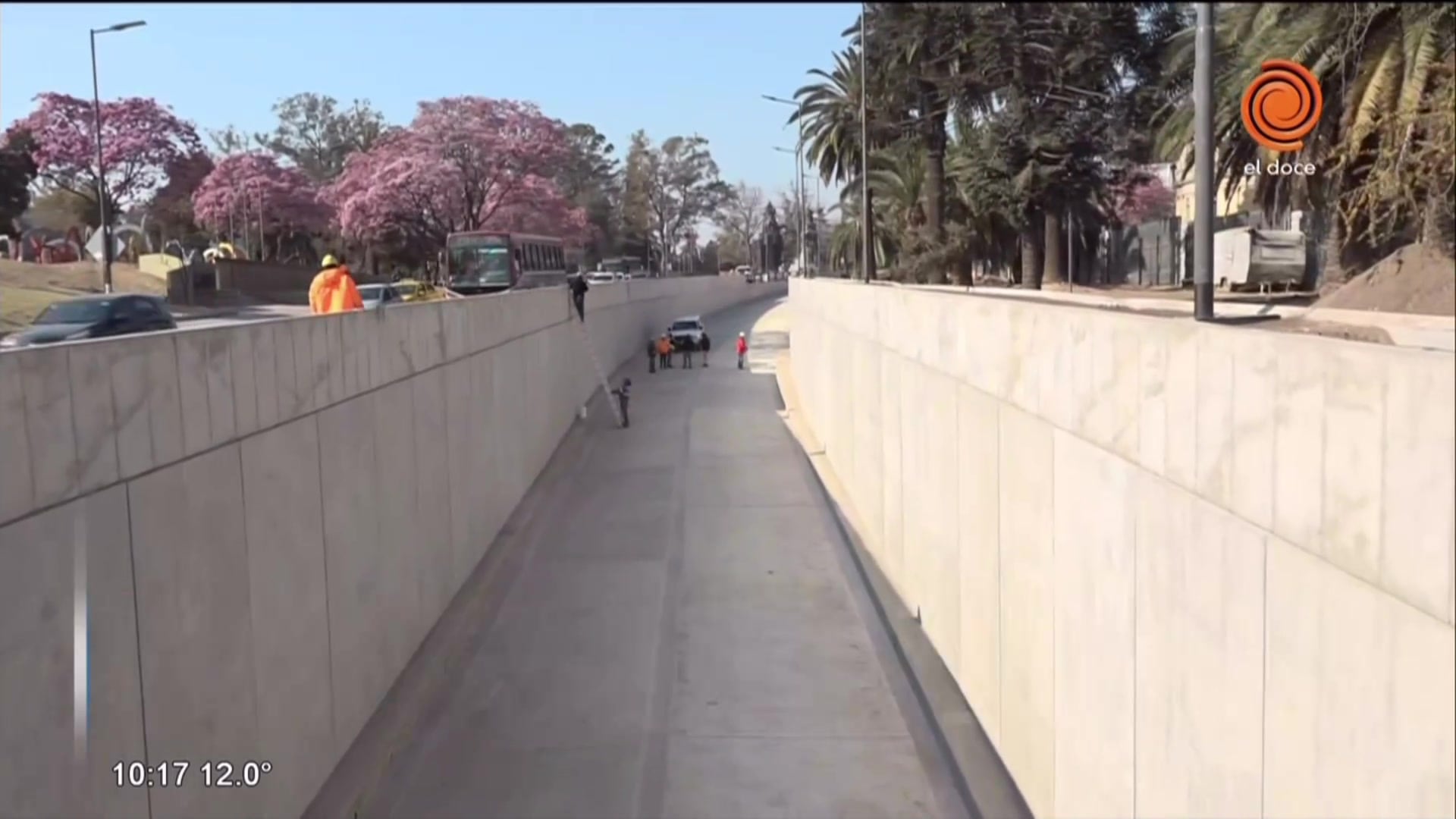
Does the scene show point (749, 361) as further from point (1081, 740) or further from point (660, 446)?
point (1081, 740)

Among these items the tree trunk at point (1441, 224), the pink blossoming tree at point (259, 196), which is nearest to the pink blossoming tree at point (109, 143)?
the tree trunk at point (1441, 224)

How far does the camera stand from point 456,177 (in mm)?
59438

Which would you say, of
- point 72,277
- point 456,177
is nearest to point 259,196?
point 456,177

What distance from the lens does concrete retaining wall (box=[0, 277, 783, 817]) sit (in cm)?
514

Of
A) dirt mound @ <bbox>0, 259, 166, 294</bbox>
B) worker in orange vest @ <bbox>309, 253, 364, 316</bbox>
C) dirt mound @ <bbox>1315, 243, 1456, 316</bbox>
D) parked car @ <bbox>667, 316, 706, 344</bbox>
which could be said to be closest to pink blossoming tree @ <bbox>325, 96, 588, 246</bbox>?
parked car @ <bbox>667, 316, 706, 344</bbox>

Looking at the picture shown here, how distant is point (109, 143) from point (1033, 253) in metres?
32.1

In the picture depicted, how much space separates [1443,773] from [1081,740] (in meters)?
4.14

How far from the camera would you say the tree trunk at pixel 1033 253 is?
151 feet

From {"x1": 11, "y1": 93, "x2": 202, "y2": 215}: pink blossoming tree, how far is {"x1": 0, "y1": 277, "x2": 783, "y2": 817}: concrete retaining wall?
4.62 metres

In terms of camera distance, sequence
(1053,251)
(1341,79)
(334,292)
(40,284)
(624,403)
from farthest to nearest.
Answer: (1053,251) < (624,403) < (1341,79) < (40,284) < (334,292)

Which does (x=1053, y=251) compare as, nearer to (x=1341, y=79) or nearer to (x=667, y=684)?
(x=1341, y=79)

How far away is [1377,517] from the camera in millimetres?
4109

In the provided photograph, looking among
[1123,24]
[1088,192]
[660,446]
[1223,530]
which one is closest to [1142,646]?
[1223,530]

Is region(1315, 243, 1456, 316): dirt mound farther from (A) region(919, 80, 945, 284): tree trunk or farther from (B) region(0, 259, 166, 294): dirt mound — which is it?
(A) region(919, 80, 945, 284): tree trunk
